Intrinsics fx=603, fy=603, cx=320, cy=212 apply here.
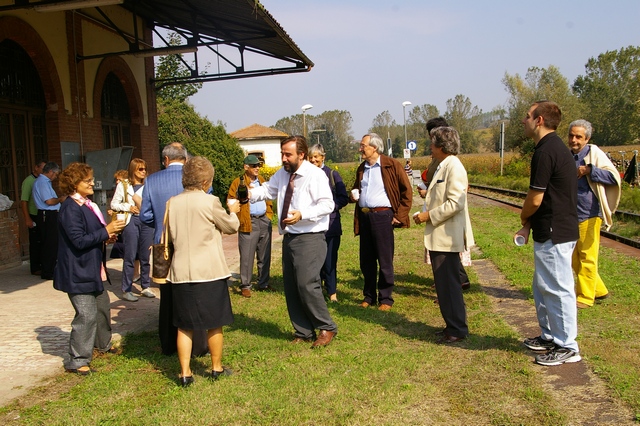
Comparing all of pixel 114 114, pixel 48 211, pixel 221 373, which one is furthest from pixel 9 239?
pixel 221 373

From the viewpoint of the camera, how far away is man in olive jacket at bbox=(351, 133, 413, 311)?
677 centimetres

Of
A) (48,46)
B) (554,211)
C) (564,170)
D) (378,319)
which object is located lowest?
(378,319)

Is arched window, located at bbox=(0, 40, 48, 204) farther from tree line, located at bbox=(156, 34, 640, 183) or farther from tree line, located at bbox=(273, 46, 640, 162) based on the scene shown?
tree line, located at bbox=(273, 46, 640, 162)

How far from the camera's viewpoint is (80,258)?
498cm

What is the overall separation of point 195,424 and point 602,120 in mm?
86932

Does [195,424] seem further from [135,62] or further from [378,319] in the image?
[135,62]

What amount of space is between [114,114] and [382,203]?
922cm

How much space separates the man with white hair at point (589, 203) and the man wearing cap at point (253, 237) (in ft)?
12.4

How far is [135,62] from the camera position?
1445cm

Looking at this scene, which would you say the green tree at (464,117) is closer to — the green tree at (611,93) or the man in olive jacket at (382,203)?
the green tree at (611,93)

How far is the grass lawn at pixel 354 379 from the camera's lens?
400 centimetres

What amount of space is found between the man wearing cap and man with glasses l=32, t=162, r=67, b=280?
275 centimetres

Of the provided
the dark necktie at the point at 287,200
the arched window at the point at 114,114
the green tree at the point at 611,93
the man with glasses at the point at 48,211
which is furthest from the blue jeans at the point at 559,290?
the green tree at the point at 611,93

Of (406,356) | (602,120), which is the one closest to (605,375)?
(406,356)
